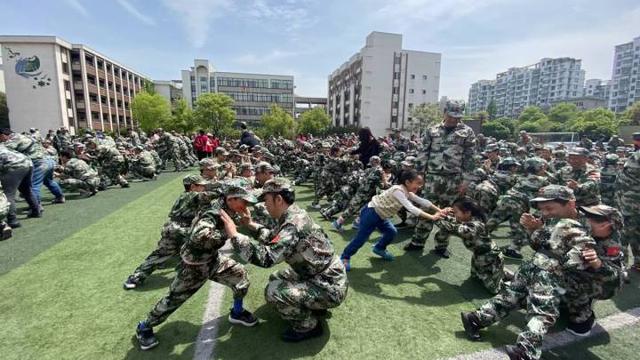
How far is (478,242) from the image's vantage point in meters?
3.96

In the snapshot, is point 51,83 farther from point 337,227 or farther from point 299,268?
point 299,268

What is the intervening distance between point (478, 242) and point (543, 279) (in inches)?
47.3

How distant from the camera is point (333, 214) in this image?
7.42 meters

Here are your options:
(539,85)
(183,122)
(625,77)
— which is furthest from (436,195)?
(539,85)

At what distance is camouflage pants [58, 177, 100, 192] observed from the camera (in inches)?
365

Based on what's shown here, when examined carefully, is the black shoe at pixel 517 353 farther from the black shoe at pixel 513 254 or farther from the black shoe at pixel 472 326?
the black shoe at pixel 513 254

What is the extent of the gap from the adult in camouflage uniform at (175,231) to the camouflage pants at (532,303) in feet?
11.2

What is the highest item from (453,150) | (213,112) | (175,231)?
(213,112)

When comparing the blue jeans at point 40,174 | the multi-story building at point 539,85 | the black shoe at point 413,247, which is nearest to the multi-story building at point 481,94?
the multi-story building at point 539,85

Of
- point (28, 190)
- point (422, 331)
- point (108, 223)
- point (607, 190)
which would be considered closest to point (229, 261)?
point (422, 331)

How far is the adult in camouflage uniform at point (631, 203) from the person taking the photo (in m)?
→ 4.68

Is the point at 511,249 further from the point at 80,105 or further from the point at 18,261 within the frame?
the point at 80,105

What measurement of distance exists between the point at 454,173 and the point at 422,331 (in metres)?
3.08

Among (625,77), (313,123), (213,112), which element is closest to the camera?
(213,112)
